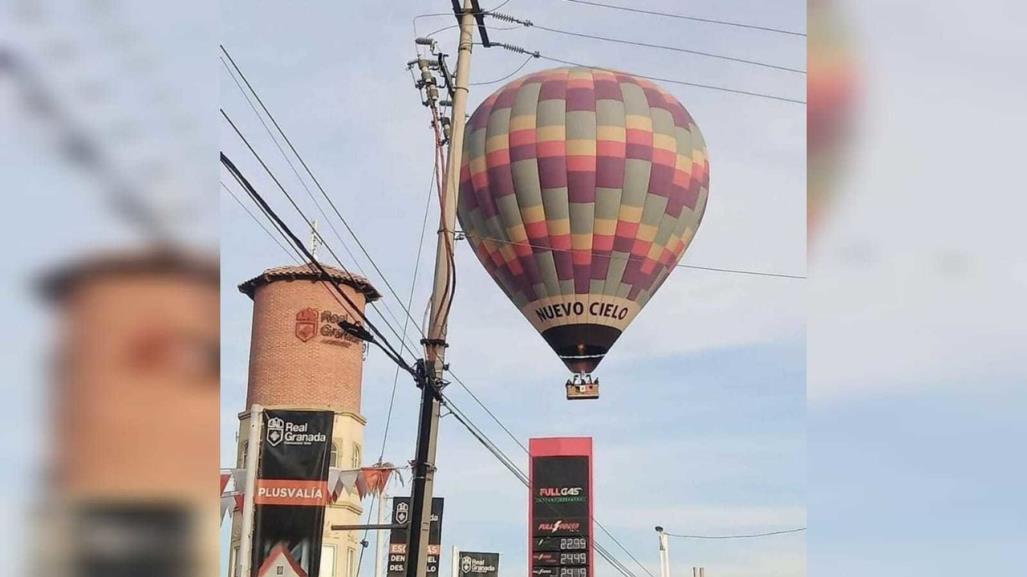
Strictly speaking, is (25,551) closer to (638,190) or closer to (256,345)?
(638,190)

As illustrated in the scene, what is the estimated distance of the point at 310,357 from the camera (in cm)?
5153

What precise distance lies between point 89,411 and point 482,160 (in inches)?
952

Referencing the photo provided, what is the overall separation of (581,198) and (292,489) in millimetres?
12635

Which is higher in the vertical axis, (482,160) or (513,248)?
(482,160)

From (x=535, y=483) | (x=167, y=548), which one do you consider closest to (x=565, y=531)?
(x=535, y=483)

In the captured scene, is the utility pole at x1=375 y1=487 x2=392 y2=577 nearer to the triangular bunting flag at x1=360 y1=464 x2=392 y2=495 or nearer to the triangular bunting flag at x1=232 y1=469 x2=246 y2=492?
the triangular bunting flag at x1=360 y1=464 x2=392 y2=495

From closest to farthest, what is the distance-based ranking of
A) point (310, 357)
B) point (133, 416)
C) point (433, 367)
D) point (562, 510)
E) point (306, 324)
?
point (133, 416), point (433, 367), point (562, 510), point (310, 357), point (306, 324)

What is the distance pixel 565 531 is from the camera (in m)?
32.4

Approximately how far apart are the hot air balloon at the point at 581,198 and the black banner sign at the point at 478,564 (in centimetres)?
2080

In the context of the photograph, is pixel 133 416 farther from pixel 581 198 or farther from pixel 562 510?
pixel 562 510

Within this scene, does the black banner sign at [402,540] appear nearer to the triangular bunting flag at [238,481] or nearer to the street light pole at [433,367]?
the triangular bunting flag at [238,481]

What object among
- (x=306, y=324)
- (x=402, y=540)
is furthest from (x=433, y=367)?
(x=306, y=324)

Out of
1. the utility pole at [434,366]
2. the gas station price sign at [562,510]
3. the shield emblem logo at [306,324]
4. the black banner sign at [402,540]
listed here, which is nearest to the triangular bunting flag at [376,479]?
the black banner sign at [402,540]

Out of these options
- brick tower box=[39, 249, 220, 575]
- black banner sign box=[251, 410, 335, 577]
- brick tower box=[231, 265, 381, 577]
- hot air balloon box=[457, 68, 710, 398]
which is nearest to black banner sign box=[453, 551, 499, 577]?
brick tower box=[231, 265, 381, 577]
